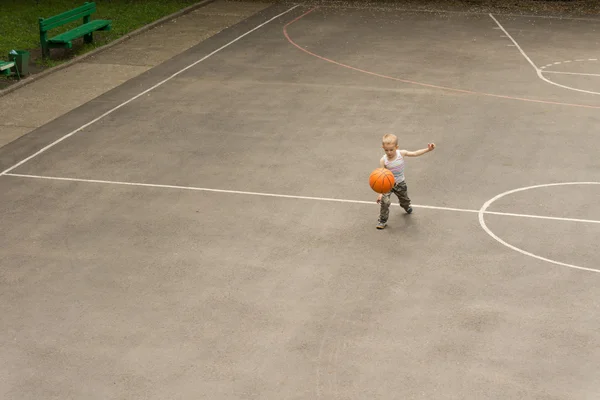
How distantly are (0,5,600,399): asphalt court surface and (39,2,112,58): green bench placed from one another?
307cm

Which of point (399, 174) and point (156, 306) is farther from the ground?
point (399, 174)

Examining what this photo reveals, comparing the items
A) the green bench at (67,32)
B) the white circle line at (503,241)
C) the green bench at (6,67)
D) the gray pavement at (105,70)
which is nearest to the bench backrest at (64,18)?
the green bench at (67,32)

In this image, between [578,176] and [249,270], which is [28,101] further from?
[578,176]

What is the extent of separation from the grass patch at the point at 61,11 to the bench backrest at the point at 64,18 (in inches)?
31.6

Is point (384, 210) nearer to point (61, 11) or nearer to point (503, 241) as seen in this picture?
point (503, 241)

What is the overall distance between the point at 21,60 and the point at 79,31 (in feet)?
9.50

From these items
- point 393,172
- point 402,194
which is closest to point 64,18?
point 393,172

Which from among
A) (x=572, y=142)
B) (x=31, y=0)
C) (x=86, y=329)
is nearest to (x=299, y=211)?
(x=86, y=329)

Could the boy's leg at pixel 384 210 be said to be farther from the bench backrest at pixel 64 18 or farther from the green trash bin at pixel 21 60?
the bench backrest at pixel 64 18

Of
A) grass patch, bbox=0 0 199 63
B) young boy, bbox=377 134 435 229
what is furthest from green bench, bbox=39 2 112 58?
young boy, bbox=377 134 435 229

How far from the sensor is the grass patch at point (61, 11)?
2417 centimetres

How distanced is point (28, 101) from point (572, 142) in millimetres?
11351

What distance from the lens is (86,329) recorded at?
9953mm

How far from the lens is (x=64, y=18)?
23359mm
